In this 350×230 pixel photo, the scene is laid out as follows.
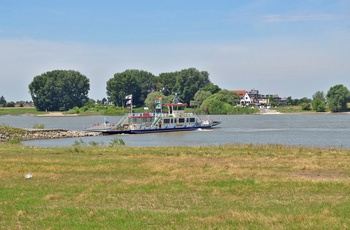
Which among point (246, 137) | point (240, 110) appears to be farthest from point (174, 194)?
point (240, 110)

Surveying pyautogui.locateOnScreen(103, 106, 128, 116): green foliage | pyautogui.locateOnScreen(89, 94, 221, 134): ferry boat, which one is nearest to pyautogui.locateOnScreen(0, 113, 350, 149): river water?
pyautogui.locateOnScreen(89, 94, 221, 134): ferry boat

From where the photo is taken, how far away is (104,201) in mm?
15617

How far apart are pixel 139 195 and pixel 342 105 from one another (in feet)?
555

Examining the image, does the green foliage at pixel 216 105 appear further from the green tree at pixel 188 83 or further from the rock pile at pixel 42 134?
the rock pile at pixel 42 134

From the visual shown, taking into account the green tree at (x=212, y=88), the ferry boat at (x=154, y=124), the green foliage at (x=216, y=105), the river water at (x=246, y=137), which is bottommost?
the river water at (x=246, y=137)

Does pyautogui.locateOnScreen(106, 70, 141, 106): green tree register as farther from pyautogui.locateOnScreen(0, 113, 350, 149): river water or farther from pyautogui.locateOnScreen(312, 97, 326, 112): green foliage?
pyautogui.locateOnScreen(0, 113, 350, 149): river water

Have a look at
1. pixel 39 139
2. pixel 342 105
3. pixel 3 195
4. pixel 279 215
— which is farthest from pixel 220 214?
pixel 342 105

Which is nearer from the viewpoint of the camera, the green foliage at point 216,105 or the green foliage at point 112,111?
the green foliage at point 216,105

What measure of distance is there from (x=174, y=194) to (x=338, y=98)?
166 meters

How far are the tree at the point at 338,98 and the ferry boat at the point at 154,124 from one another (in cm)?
9167

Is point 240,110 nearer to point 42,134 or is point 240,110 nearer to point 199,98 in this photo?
point 199,98

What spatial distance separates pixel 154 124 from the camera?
88.5 meters

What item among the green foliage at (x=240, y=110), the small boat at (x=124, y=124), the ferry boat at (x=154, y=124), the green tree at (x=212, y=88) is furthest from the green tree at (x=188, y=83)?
the small boat at (x=124, y=124)

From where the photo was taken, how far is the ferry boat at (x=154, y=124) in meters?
86.4
